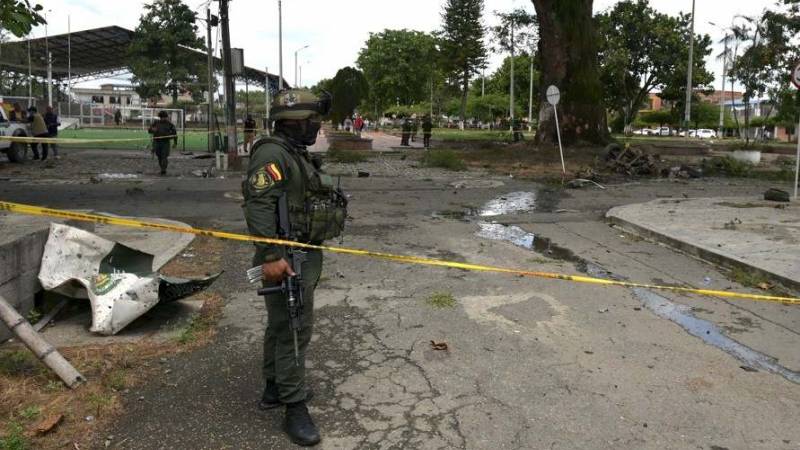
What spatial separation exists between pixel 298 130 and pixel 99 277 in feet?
7.53

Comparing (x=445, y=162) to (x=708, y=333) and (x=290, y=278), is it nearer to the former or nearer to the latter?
(x=708, y=333)

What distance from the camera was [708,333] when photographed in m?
5.13

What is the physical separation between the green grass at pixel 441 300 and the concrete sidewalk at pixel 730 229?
11.3ft

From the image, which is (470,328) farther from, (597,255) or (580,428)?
(597,255)

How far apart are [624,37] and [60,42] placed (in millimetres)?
45098

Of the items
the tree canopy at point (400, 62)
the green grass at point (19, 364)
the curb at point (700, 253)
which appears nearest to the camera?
the green grass at point (19, 364)

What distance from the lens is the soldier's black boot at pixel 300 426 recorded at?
10.7 ft

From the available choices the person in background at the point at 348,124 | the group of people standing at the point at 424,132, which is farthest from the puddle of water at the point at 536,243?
the person in background at the point at 348,124

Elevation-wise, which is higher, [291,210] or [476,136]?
[476,136]

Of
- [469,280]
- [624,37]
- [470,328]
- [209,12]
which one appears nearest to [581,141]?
[209,12]

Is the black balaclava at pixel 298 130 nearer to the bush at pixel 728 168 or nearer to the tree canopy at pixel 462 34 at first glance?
the bush at pixel 728 168

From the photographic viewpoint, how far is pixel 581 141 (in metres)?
23.4

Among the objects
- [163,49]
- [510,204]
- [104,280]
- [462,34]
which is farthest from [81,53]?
[104,280]

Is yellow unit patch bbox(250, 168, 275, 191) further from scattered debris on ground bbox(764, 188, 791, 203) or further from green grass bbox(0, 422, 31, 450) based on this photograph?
scattered debris on ground bbox(764, 188, 791, 203)
